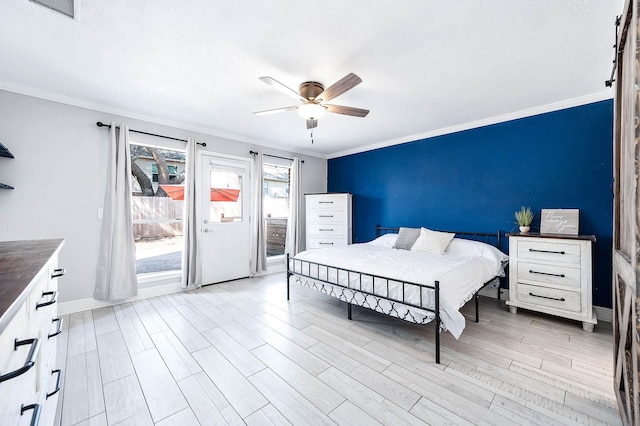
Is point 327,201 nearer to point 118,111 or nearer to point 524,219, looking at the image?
point 524,219

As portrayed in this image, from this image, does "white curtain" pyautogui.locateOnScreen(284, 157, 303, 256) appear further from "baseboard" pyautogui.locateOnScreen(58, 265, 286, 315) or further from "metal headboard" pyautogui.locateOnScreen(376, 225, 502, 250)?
"metal headboard" pyautogui.locateOnScreen(376, 225, 502, 250)

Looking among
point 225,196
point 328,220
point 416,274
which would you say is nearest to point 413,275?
point 416,274

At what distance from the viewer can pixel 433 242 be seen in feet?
11.9

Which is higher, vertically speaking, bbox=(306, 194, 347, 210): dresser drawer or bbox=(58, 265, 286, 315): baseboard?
bbox=(306, 194, 347, 210): dresser drawer

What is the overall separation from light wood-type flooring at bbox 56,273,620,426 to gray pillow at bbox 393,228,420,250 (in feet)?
3.87

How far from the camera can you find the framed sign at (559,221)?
117 inches

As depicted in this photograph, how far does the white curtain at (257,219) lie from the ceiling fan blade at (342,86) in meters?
2.47

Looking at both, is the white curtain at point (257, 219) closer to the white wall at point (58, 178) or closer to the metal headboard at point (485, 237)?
the white wall at point (58, 178)

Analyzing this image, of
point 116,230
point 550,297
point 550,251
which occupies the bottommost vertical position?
point 550,297

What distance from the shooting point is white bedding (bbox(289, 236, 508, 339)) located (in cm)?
222

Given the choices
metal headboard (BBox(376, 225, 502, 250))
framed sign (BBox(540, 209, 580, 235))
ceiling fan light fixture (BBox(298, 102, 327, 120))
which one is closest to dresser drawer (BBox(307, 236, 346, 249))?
metal headboard (BBox(376, 225, 502, 250))

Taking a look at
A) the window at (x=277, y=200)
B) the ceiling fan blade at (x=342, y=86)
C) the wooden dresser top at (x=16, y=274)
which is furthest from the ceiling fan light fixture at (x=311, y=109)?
the window at (x=277, y=200)

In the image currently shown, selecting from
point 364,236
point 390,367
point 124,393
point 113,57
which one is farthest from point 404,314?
point 113,57

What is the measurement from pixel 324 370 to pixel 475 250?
251 centimetres
